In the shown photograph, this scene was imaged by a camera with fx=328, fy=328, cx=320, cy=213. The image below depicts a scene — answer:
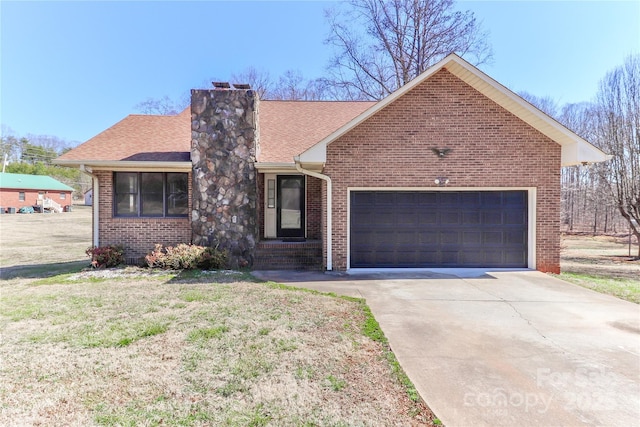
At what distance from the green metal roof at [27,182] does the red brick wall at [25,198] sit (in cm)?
51

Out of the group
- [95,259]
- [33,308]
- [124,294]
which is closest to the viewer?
[33,308]

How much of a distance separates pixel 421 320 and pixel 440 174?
15.1 feet

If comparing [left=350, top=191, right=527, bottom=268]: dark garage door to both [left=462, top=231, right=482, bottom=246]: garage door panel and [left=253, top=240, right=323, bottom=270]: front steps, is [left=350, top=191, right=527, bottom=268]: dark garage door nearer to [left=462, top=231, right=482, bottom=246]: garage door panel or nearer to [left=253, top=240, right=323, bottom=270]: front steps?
[left=462, top=231, right=482, bottom=246]: garage door panel

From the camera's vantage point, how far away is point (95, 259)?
9.03 m

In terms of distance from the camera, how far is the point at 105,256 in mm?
9102

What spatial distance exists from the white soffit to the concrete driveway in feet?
10.2

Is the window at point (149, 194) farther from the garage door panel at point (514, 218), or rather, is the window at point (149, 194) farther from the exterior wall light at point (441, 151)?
the garage door panel at point (514, 218)

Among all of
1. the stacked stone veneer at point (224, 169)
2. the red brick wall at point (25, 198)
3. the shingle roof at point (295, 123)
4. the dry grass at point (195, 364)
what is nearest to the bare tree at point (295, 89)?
the shingle roof at point (295, 123)

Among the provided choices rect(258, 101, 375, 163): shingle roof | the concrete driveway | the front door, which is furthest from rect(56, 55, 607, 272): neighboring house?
the concrete driveway

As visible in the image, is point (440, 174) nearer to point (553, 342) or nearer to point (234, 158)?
point (553, 342)

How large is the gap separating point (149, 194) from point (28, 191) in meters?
43.5

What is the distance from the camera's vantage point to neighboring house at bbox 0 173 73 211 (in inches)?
1495

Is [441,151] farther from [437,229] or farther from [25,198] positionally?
[25,198]

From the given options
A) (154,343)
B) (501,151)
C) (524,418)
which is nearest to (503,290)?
(501,151)
